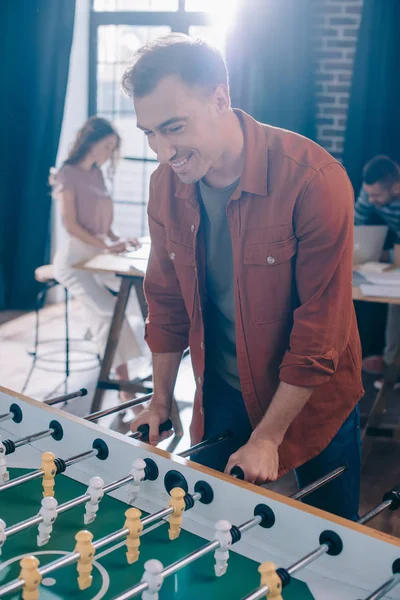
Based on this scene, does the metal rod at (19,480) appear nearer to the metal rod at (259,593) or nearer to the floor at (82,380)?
the metal rod at (259,593)

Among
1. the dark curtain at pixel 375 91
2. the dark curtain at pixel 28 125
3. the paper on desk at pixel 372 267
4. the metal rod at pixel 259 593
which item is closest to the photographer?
the metal rod at pixel 259 593

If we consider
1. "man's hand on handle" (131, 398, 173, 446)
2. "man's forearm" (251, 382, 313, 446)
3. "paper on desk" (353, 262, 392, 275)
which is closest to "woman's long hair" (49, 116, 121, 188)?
"paper on desk" (353, 262, 392, 275)

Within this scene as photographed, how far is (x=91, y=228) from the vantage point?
3975 millimetres

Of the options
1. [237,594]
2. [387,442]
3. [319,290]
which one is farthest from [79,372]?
[237,594]

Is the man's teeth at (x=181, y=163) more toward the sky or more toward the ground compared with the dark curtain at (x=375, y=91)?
more toward the ground

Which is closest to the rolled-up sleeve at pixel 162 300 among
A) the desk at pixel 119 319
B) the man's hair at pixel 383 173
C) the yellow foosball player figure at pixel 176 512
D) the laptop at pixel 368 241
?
the yellow foosball player figure at pixel 176 512

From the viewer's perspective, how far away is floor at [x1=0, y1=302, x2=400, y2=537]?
2.91 meters

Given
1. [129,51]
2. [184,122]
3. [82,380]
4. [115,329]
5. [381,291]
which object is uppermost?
[129,51]

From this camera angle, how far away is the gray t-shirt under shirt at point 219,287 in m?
1.57

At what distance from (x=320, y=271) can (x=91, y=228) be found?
2750 mm

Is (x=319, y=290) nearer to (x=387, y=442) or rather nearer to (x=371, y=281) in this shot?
(x=371, y=281)

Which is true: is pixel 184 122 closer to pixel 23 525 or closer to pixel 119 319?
pixel 23 525

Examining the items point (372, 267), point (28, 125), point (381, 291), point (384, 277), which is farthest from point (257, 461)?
point (28, 125)

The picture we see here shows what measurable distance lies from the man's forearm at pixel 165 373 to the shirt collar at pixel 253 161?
17.6 inches
